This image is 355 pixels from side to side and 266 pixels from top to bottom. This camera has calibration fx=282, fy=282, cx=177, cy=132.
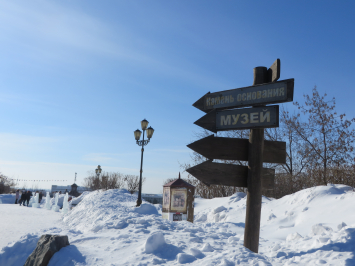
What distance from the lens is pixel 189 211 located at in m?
13.1

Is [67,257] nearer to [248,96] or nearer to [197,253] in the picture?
[197,253]

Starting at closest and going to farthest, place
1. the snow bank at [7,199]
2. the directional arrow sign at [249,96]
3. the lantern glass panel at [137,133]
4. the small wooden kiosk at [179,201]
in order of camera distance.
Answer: the directional arrow sign at [249,96] → the small wooden kiosk at [179,201] → the lantern glass panel at [137,133] → the snow bank at [7,199]

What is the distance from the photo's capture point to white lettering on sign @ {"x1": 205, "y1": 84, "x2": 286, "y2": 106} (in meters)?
4.87

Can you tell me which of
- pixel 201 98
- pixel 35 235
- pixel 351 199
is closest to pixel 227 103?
pixel 201 98

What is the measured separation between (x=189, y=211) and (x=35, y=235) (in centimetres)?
750

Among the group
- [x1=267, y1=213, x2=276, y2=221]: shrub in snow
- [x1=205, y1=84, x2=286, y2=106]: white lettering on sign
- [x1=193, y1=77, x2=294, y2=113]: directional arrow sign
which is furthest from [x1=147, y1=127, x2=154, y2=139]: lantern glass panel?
[x1=205, y1=84, x2=286, y2=106]: white lettering on sign

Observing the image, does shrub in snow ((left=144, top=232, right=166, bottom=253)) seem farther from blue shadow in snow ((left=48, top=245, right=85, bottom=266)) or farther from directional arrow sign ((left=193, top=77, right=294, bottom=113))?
directional arrow sign ((left=193, top=77, right=294, bottom=113))

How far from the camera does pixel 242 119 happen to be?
510cm

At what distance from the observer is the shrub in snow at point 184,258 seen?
446cm

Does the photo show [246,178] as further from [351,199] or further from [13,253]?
[351,199]

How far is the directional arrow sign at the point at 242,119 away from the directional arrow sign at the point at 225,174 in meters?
0.73

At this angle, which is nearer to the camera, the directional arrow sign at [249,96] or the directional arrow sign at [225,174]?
the directional arrow sign at [249,96]

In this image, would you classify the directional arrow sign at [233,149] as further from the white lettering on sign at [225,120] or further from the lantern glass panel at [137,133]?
the lantern glass panel at [137,133]

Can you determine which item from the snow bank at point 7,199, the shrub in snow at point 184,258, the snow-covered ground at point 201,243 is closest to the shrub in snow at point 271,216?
the snow-covered ground at point 201,243
